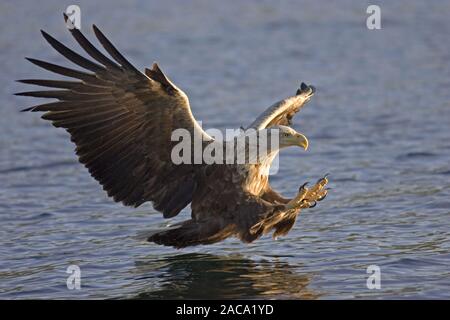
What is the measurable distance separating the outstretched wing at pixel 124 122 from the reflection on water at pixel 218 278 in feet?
1.54

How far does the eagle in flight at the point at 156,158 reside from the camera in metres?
7.23

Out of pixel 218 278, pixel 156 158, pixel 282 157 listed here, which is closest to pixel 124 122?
pixel 156 158

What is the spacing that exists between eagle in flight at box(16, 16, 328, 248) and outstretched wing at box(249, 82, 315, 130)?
3 centimetres

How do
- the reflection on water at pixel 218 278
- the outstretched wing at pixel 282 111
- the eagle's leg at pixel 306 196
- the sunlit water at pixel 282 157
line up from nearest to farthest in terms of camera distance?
the reflection on water at pixel 218 278, the sunlit water at pixel 282 157, the eagle's leg at pixel 306 196, the outstretched wing at pixel 282 111

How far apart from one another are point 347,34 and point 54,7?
17.3ft

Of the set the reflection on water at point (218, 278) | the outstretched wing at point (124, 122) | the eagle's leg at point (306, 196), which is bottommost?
the reflection on water at point (218, 278)

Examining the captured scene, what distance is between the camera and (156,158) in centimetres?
757

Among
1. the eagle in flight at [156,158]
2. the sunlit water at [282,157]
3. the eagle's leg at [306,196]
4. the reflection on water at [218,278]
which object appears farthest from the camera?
the eagle's leg at [306,196]

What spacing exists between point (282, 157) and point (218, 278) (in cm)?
381

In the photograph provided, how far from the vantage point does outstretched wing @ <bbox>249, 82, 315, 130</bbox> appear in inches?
313

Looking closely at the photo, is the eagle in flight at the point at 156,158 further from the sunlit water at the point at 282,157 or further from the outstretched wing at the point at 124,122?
the sunlit water at the point at 282,157

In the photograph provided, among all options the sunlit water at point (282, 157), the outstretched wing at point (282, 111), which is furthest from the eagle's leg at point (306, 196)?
the outstretched wing at point (282, 111)

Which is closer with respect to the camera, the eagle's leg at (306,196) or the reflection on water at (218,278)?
the reflection on water at (218,278)

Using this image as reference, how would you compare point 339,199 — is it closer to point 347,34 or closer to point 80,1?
point 347,34
